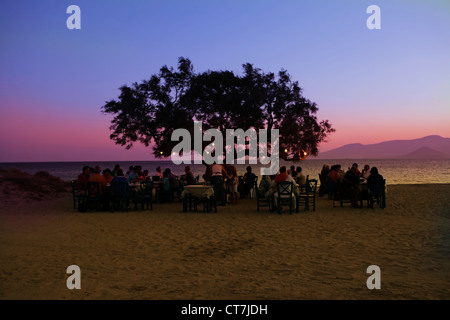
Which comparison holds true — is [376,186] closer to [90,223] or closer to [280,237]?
[280,237]

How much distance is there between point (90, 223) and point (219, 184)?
17.2 feet

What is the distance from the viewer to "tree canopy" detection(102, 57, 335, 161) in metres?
19.7

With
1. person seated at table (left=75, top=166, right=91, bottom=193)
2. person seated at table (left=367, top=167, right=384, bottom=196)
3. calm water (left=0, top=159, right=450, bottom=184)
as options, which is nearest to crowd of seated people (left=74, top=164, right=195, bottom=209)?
person seated at table (left=75, top=166, right=91, bottom=193)

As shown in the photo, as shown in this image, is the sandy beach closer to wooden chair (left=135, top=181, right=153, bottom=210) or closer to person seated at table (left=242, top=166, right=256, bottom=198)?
wooden chair (left=135, top=181, right=153, bottom=210)

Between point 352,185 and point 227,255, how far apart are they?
869 cm

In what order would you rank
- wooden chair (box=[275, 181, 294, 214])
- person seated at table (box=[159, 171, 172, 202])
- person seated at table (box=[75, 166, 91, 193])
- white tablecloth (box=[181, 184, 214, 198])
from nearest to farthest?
wooden chair (box=[275, 181, 294, 214]), white tablecloth (box=[181, 184, 214, 198]), person seated at table (box=[75, 166, 91, 193]), person seated at table (box=[159, 171, 172, 202])

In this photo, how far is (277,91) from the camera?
19.8 meters

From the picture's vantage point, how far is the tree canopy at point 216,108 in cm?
1970

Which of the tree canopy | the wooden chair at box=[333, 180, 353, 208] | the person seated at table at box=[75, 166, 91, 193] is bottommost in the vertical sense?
the wooden chair at box=[333, 180, 353, 208]

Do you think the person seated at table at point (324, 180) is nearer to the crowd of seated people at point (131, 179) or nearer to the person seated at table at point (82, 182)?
the crowd of seated people at point (131, 179)

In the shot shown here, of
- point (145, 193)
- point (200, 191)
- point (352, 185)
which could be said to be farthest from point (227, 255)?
point (352, 185)

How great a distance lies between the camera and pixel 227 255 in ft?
23.1

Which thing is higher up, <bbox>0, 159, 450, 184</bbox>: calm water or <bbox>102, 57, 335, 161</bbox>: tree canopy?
<bbox>102, 57, 335, 161</bbox>: tree canopy

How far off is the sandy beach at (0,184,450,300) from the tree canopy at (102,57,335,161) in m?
8.17
